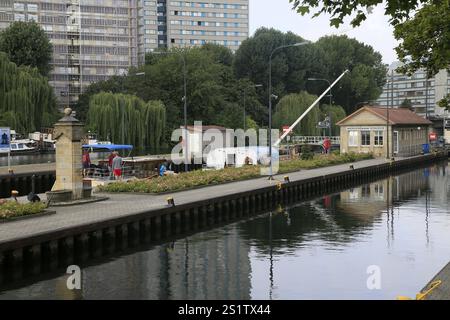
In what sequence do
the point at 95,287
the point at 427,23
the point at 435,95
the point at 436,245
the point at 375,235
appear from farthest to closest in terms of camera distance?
the point at 435,95, the point at 375,235, the point at 436,245, the point at 427,23, the point at 95,287

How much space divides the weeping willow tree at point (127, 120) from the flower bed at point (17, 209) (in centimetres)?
5174

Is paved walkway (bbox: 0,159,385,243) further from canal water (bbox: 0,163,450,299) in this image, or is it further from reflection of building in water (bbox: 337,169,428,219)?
reflection of building in water (bbox: 337,169,428,219)

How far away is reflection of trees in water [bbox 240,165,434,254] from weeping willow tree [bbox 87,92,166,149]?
124ft

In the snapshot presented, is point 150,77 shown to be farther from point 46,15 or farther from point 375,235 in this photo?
point 375,235

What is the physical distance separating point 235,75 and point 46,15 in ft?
158

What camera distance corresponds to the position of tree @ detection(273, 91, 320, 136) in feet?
333

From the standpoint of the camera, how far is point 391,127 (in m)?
73.4

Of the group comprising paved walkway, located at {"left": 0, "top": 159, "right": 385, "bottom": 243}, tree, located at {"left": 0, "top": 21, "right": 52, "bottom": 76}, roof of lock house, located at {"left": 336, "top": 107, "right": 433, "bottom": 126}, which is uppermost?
tree, located at {"left": 0, "top": 21, "right": 52, "bottom": 76}

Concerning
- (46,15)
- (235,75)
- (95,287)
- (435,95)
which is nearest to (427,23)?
(95,287)

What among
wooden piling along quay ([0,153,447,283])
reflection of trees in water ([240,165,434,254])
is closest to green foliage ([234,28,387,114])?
reflection of trees in water ([240,165,434,254])

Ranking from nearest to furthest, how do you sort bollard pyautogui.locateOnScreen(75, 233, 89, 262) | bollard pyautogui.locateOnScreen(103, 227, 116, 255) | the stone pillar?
bollard pyautogui.locateOnScreen(75, 233, 89, 262)
bollard pyautogui.locateOnScreen(103, 227, 116, 255)
the stone pillar

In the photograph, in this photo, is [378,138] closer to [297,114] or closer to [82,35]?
[297,114]

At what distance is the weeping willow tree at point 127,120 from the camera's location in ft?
267

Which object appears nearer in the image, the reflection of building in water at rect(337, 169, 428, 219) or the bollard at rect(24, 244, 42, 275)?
the bollard at rect(24, 244, 42, 275)
